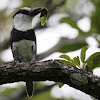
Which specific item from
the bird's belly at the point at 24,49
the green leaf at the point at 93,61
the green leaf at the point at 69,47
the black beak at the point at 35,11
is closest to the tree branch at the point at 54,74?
the green leaf at the point at 93,61

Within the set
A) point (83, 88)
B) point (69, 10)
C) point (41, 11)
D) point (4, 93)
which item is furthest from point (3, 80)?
point (69, 10)

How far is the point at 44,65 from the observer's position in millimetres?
2678

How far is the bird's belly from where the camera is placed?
4082 millimetres

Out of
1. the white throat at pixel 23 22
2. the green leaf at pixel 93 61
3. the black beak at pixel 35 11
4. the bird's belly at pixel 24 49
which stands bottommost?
the bird's belly at pixel 24 49

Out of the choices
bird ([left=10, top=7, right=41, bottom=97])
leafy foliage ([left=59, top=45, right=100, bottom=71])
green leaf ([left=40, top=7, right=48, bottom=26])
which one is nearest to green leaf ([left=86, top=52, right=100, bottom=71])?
leafy foliage ([left=59, top=45, right=100, bottom=71])

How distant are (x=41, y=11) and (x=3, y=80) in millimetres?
1469

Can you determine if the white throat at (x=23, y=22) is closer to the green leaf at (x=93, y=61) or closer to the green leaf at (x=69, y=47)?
the green leaf at (x=69, y=47)

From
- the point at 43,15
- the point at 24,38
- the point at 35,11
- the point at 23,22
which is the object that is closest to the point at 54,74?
the point at 43,15

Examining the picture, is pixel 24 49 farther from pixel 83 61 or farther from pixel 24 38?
pixel 83 61

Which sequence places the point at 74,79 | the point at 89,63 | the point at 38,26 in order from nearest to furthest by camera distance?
the point at 74,79 → the point at 89,63 → the point at 38,26

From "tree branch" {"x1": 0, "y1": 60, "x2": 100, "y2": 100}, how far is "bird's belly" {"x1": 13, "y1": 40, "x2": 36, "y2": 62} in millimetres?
1362

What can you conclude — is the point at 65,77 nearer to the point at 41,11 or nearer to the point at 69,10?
the point at 41,11

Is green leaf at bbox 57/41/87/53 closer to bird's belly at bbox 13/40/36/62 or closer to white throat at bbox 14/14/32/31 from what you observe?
bird's belly at bbox 13/40/36/62

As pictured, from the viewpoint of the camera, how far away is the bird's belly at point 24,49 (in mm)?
4082
